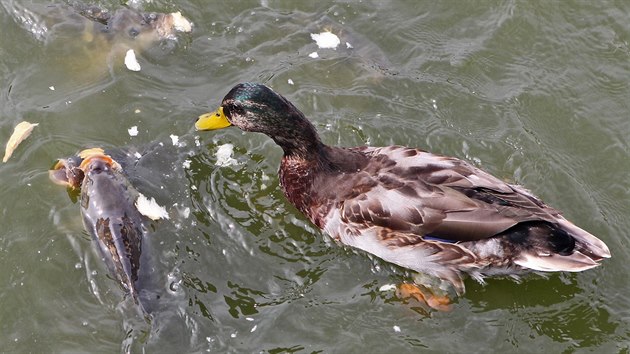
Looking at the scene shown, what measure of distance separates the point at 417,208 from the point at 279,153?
1.76 m

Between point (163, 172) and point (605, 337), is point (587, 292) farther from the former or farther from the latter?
point (163, 172)

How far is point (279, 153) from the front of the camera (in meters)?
7.54

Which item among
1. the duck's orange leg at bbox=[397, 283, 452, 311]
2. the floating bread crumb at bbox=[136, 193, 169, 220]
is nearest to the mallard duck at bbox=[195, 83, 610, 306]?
the duck's orange leg at bbox=[397, 283, 452, 311]

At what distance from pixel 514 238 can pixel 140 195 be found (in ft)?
10.2

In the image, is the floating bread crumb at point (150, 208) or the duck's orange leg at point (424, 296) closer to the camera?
the duck's orange leg at point (424, 296)

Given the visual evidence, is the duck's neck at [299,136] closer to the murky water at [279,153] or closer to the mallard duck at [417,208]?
the mallard duck at [417,208]

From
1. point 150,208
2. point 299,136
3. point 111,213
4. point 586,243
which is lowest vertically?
point 150,208

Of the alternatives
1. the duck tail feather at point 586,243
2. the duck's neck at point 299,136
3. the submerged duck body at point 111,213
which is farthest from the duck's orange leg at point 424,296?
the submerged duck body at point 111,213

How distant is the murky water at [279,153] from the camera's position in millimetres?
6281

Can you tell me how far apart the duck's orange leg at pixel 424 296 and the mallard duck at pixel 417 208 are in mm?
148

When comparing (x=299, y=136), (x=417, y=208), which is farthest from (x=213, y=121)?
(x=417, y=208)

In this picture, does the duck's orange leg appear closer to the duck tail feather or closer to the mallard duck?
the mallard duck

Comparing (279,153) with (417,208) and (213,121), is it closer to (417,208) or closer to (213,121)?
(213,121)

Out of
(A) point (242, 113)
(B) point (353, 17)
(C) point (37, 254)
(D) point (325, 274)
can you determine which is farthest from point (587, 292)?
(C) point (37, 254)
